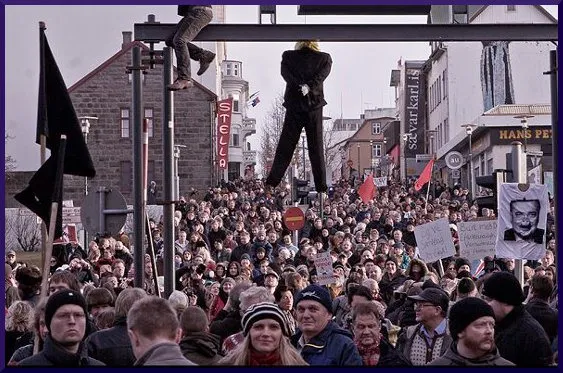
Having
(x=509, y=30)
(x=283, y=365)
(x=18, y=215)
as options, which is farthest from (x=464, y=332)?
(x=18, y=215)

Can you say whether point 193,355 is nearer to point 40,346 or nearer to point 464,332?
point 40,346

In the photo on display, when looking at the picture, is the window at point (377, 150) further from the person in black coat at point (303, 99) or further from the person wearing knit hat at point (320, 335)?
the person wearing knit hat at point (320, 335)

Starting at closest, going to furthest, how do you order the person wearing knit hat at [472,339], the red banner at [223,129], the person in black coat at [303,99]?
the person wearing knit hat at [472,339], the person in black coat at [303,99], the red banner at [223,129]

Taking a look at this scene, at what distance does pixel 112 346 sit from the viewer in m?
8.39

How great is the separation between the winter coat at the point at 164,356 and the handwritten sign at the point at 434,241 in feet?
31.5

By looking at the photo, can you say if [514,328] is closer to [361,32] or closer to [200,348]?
[200,348]

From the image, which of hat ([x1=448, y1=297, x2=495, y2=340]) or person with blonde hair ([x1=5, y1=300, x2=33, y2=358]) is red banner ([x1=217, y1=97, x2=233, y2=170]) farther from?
hat ([x1=448, y1=297, x2=495, y2=340])

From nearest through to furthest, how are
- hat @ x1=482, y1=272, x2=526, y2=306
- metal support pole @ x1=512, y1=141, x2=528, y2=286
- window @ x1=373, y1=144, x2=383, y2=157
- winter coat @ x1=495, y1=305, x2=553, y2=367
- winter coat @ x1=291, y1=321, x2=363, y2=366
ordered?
winter coat @ x1=291, y1=321, x2=363, y2=366 < winter coat @ x1=495, y1=305, x2=553, y2=367 < hat @ x1=482, y1=272, x2=526, y2=306 < metal support pole @ x1=512, y1=141, x2=528, y2=286 < window @ x1=373, y1=144, x2=383, y2=157

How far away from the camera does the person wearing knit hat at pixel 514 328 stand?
8055 mm

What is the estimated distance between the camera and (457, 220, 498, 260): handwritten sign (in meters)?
14.6

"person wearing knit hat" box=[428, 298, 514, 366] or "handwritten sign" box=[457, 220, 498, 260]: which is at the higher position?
"handwritten sign" box=[457, 220, 498, 260]

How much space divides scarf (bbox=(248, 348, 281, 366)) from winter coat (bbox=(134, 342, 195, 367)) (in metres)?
0.78

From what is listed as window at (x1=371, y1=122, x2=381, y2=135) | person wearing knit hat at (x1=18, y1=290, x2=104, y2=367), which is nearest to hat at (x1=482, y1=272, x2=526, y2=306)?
person wearing knit hat at (x1=18, y1=290, x2=104, y2=367)

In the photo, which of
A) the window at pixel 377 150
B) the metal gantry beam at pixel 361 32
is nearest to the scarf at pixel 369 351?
the metal gantry beam at pixel 361 32
